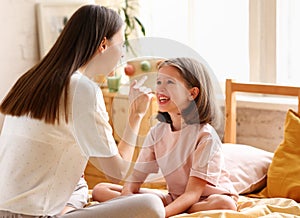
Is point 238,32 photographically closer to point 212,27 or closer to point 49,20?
point 212,27

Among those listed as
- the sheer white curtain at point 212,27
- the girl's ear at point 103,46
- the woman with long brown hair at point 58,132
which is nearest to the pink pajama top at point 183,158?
the woman with long brown hair at point 58,132

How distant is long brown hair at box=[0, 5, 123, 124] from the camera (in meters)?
1.73

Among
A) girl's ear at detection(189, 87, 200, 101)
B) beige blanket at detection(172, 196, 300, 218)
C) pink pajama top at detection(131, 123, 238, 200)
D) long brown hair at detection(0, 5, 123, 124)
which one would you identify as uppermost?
long brown hair at detection(0, 5, 123, 124)

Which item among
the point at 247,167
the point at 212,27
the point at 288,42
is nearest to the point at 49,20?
the point at 212,27

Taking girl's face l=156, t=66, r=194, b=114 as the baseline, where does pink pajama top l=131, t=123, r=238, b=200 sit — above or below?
below

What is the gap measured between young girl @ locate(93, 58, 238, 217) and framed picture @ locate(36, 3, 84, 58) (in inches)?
49.7

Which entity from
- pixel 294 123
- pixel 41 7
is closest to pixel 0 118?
pixel 41 7

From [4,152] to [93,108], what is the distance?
29 cm

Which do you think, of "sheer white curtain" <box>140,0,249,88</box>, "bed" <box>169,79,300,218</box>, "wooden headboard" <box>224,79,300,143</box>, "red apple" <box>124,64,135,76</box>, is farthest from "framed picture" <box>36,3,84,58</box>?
"bed" <box>169,79,300,218</box>

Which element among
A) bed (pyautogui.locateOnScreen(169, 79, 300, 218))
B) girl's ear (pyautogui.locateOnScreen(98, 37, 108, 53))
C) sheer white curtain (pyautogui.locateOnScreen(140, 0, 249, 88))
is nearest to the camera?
girl's ear (pyautogui.locateOnScreen(98, 37, 108, 53))

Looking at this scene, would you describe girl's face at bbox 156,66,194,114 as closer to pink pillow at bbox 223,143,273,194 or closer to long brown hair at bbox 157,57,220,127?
long brown hair at bbox 157,57,220,127

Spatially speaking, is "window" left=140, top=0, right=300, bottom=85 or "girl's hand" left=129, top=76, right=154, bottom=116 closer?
"girl's hand" left=129, top=76, right=154, bottom=116

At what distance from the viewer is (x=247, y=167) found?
Answer: 2.34m

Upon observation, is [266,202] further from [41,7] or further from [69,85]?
[41,7]
